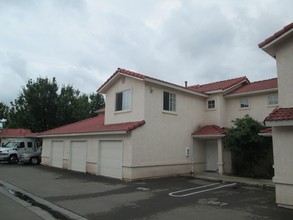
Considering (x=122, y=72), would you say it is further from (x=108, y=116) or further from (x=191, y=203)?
(x=191, y=203)

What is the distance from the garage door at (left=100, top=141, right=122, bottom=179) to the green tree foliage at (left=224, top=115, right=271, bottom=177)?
6569mm

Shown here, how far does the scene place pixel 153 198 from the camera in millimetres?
10625

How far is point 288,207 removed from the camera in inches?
344

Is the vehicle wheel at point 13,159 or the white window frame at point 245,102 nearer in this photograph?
the white window frame at point 245,102

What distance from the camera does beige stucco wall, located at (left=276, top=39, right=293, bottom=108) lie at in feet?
31.6

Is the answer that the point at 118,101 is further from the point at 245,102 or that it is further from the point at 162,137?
the point at 245,102

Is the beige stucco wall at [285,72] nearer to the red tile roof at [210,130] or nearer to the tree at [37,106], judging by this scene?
the red tile roof at [210,130]

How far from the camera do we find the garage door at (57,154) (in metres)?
22.2

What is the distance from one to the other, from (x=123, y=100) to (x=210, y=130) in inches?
240

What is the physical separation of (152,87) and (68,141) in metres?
8.77

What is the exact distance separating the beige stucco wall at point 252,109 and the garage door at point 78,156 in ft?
33.7

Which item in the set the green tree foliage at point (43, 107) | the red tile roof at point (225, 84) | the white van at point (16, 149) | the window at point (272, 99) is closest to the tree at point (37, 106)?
the green tree foliage at point (43, 107)

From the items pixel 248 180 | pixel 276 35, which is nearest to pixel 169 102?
pixel 248 180

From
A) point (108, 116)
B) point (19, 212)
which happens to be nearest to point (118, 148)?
point (108, 116)
